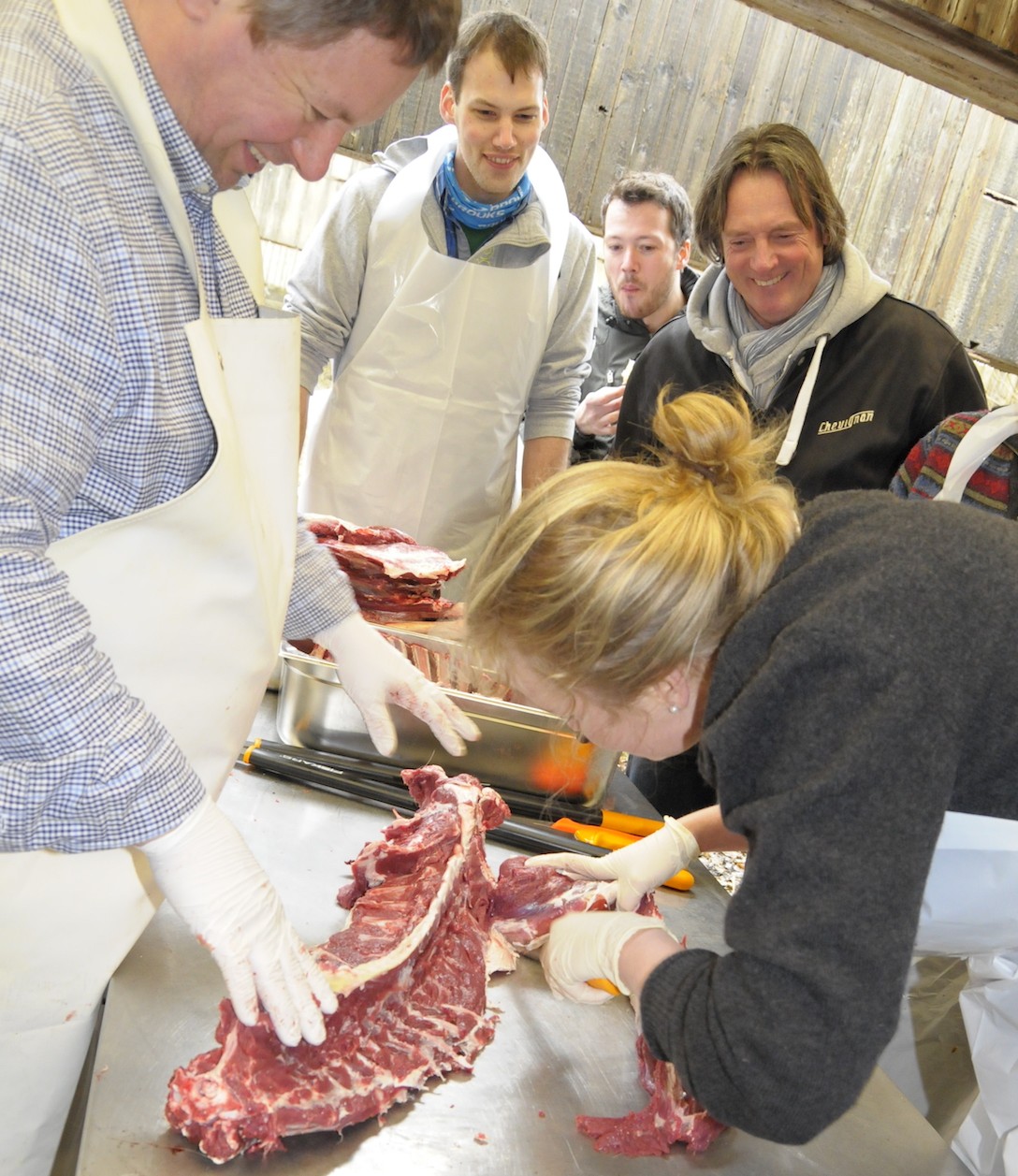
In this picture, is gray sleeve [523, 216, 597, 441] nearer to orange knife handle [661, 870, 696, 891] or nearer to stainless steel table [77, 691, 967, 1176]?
orange knife handle [661, 870, 696, 891]

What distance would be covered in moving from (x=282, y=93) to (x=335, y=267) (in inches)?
88.1

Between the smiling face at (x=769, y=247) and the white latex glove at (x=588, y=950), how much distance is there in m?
2.07

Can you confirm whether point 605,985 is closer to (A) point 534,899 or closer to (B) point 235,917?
(A) point 534,899

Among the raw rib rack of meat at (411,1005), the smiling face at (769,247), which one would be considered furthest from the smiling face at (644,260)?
the raw rib rack of meat at (411,1005)

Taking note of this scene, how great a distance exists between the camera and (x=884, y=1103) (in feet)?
5.81

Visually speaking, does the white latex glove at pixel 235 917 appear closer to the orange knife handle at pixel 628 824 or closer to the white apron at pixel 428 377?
the orange knife handle at pixel 628 824

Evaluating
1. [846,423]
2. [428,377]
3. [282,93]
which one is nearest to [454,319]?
[428,377]

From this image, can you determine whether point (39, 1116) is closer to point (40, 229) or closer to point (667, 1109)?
point (667, 1109)

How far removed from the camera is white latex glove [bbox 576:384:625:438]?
423 cm

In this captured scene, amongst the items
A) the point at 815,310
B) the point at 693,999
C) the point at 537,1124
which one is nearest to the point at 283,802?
the point at 537,1124

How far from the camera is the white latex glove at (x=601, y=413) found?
4234mm

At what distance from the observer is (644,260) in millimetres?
4215

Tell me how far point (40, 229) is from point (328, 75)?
1.49ft

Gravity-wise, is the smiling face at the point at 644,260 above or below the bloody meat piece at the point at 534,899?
above
